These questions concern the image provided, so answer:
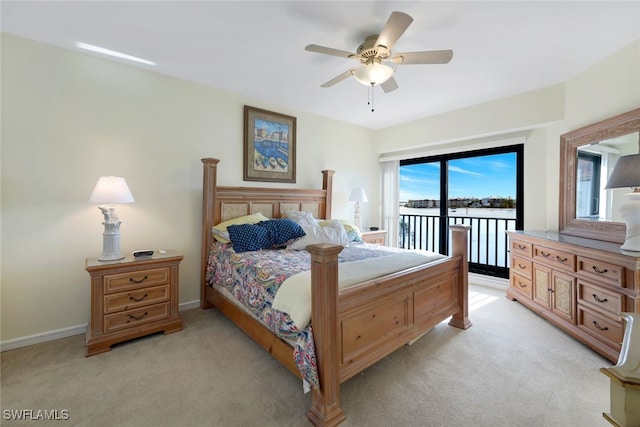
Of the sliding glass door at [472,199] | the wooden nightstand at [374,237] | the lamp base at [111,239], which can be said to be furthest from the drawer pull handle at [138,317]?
the sliding glass door at [472,199]

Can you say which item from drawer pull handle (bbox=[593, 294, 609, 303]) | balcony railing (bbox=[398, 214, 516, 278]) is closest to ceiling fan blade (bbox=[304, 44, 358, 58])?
drawer pull handle (bbox=[593, 294, 609, 303])

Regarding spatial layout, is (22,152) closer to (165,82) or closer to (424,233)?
(165,82)

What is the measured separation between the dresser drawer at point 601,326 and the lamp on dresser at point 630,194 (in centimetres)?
57

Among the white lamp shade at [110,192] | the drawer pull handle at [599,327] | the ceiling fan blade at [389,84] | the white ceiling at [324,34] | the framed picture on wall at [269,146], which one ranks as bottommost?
Result: the drawer pull handle at [599,327]

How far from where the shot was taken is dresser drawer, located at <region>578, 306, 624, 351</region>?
201 cm

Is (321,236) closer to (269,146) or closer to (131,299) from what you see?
(269,146)

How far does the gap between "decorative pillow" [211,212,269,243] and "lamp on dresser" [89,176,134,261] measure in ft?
2.91

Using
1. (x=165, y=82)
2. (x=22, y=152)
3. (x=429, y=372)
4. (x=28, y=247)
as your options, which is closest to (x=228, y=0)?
(x=165, y=82)

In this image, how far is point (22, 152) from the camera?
7.55 ft

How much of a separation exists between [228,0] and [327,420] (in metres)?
2.72

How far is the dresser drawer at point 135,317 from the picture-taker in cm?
227

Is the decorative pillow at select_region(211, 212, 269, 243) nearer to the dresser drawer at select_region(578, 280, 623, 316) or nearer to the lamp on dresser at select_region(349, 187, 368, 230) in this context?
the lamp on dresser at select_region(349, 187, 368, 230)

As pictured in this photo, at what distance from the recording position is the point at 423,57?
2.05 meters

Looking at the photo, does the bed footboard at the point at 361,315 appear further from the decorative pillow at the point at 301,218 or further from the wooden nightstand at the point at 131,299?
the wooden nightstand at the point at 131,299
